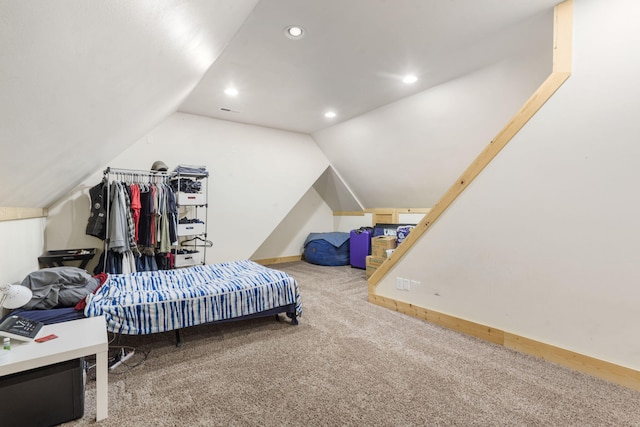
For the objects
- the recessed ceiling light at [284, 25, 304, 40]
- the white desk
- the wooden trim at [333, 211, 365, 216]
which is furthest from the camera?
the wooden trim at [333, 211, 365, 216]

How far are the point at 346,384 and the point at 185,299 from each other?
1407 mm

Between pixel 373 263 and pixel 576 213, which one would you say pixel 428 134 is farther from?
pixel 576 213

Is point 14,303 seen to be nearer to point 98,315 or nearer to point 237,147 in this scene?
point 98,315

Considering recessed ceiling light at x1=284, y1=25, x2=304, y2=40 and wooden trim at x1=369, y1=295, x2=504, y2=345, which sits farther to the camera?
wooden trim at x1=369, y1=295, x2=504, y2=345

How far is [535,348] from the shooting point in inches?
88.5

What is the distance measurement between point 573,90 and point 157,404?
3378 millimetres

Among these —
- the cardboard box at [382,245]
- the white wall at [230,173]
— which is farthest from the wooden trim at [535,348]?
the white wall at [230,173]

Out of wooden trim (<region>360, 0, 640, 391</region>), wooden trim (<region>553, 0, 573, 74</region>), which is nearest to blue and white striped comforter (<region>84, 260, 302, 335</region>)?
wooden trim (<region>360, 0, 640, 391</region>)

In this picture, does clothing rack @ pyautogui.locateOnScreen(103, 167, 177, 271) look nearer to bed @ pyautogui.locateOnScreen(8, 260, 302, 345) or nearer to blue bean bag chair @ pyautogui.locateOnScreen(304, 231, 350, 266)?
bed @ pyautogui.locateOnScreen(8, 260, 302, 345)

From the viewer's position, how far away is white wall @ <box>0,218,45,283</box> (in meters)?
A: 2.08

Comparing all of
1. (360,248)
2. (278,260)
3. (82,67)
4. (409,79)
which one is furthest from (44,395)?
(278,260)

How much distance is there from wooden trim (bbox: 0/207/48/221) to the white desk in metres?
0.89

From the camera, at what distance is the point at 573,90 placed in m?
2.05

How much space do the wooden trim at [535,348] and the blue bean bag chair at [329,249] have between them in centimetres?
260
